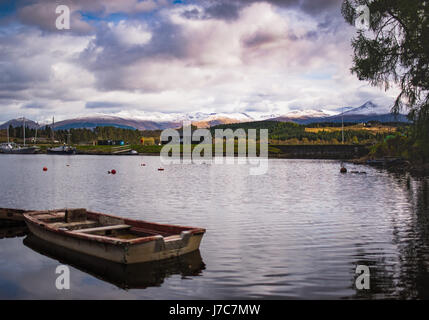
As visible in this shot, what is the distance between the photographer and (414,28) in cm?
3519

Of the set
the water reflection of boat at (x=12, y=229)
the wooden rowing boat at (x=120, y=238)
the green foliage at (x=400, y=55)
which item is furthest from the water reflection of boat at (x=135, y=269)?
the green foliage at (x=400, y=55)

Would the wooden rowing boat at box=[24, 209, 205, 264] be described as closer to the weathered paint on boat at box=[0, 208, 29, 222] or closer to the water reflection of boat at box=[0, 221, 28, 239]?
the water reflection of boat at box=[0, 221, 28, 239]

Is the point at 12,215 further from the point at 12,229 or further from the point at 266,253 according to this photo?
the point at 266,253

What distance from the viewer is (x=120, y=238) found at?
22.7m

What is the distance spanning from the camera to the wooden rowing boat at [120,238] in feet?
62.1

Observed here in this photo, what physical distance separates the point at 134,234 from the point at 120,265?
4546 millimetres

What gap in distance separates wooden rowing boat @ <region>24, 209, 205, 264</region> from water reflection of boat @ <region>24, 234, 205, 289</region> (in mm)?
263

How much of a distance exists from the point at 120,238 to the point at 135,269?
438 centimetres

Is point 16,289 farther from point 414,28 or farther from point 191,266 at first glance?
point 414,28

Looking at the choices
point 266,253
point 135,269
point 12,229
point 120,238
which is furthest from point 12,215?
point 266,253

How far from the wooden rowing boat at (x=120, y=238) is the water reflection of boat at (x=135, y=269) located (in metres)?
0.26

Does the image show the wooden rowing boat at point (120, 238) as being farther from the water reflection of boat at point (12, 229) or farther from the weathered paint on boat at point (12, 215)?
the weathered paint on boat at point (12, 215)

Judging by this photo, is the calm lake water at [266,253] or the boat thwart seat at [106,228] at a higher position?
the boat thwart seat at [106,228]

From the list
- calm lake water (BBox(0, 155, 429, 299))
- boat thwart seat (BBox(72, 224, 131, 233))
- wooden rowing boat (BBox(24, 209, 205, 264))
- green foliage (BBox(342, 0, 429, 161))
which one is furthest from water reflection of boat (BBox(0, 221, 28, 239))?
green foliage (BBox(342, 0, 429, 161))
